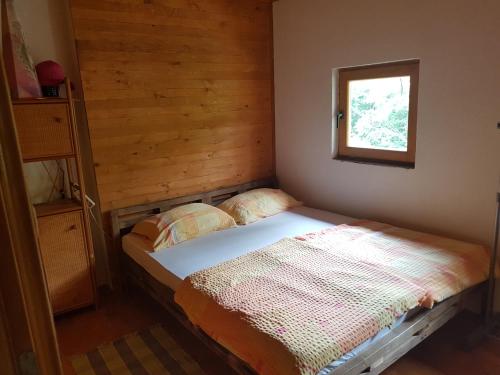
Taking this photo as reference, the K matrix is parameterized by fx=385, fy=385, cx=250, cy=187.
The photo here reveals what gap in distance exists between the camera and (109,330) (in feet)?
8.55

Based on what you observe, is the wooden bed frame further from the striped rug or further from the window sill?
the window sill

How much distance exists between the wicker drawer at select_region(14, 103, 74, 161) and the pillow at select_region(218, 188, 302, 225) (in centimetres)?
133

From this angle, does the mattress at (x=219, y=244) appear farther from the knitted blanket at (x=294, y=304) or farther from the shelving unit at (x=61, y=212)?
the shelving unit at (x=61, y=212)

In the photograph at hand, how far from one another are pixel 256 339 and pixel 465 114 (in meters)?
1.90

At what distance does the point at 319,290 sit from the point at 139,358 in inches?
46.3

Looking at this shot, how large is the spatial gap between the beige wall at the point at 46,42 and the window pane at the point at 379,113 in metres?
2.11

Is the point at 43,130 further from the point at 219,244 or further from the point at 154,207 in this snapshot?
the point at 219,244

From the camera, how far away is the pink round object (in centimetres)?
244

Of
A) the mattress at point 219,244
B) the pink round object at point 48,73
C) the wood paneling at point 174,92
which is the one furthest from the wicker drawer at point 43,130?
the mattress at point 219,244

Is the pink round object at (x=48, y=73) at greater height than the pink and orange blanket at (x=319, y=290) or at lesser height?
greater

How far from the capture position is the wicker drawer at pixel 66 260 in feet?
8.46

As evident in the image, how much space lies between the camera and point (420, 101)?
2617 millimetres

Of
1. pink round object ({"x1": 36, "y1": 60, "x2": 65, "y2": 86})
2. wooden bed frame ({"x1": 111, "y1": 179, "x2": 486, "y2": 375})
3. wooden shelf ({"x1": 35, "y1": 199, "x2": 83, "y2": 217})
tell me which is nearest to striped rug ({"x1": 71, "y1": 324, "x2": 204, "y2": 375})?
wooden bed frame ({"x1": 111, "y1": 179, "x2": 486, "y2": 375})

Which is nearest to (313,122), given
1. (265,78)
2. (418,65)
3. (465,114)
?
(265,78)
